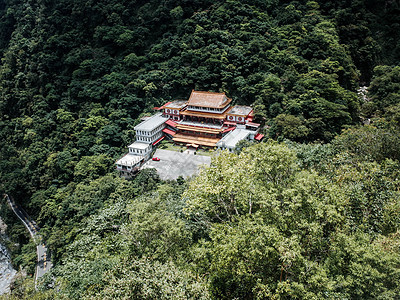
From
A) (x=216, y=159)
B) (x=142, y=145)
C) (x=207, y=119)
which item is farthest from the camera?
(x=207, y=119)

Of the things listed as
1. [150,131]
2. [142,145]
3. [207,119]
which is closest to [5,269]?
[142,145]

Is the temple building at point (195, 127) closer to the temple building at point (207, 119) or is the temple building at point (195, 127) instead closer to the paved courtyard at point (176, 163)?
the temple building at point (207, 119)

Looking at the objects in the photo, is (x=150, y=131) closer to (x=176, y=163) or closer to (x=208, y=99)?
(x=176, y=163)

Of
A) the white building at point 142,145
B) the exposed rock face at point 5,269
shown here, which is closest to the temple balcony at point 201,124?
the white building at point 142,145

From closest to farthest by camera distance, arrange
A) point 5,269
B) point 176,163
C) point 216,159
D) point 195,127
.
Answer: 1. point 216,159
2. point 176,163
3. point 195,127
4. point 5,269

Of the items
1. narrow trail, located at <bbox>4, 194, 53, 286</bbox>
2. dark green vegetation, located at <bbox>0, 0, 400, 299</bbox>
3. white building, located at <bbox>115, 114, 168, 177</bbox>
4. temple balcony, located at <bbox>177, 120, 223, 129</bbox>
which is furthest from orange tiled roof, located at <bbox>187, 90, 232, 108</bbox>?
narrow trail, located at <bbox>4, 194, 53, 286</bbox>

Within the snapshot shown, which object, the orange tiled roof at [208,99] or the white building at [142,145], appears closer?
the white building at [142,145]

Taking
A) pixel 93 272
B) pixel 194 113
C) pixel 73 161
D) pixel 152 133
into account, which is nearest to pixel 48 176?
pixel 73 161
